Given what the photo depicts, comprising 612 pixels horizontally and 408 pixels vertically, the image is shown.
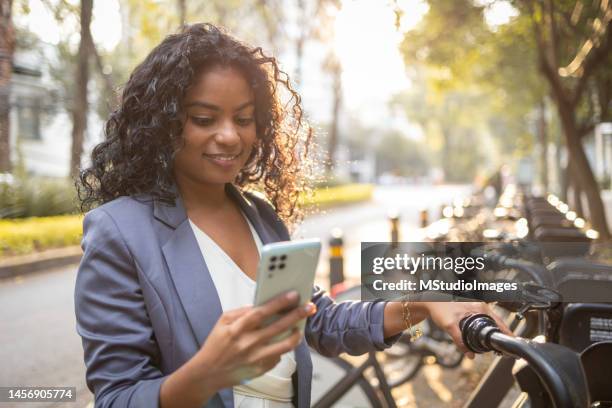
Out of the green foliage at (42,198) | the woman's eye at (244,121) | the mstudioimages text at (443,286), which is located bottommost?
the mstudioimages text at (443,286)

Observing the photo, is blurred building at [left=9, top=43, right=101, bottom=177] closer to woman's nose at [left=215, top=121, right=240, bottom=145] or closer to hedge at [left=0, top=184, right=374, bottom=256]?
hedge at [left=0, top=184, right=374, bottom=256]

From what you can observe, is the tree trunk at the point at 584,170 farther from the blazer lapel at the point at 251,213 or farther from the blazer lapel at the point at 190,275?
the blazer lapel at the point at 190,275

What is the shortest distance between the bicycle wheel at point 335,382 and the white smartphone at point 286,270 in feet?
7.55

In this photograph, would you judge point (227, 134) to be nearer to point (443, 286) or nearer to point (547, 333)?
point (443, 286)

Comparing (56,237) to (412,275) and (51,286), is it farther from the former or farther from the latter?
(412,275)

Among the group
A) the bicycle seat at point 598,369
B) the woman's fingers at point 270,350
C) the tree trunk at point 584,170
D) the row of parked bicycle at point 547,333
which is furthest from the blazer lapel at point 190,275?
the tree trunk at point 584,170

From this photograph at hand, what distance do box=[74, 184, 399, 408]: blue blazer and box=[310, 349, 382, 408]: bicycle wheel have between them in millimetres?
1980

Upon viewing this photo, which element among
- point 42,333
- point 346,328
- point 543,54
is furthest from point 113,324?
point 543,54

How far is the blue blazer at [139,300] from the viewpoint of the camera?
1.36 metres

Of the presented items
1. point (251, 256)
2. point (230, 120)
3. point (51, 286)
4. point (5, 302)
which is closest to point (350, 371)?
point (251, 256)

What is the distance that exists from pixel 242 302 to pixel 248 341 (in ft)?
1.75

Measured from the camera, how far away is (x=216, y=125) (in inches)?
65.6

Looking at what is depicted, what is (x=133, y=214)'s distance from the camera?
61.7 inches

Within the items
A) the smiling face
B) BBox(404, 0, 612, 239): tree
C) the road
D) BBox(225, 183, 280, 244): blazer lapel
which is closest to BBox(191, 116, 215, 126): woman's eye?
the smiling face
